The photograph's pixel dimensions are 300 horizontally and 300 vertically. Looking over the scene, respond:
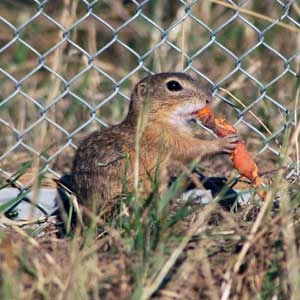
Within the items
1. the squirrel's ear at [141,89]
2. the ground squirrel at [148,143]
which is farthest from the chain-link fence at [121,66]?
the ground squirrel at [148,143]

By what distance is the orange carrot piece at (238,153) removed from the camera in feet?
18.2

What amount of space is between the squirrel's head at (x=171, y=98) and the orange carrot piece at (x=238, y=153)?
61 mm

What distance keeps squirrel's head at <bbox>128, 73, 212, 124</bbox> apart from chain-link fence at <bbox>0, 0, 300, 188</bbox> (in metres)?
0.18

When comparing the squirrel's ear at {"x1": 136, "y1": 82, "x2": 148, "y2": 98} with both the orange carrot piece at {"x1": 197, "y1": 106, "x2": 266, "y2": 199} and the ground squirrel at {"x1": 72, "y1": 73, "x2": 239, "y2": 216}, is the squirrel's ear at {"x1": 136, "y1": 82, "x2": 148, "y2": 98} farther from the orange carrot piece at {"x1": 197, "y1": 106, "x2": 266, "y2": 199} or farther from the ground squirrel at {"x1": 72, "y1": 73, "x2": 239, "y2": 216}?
the orange carrot piece at {"x1": 197, "y1": 106, "x2": 266, "y2": 199}

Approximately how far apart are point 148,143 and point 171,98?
0.30 meters

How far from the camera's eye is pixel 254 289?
4395 mm

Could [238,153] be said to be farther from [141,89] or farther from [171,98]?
[141,89]

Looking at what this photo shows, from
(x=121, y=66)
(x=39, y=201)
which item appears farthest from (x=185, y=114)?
(x=121, y=66)

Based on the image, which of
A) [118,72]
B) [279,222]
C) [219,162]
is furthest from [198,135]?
[279,222]

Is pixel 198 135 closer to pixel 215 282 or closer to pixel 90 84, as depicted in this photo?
pixel 90 84

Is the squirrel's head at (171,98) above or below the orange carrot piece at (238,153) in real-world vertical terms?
above

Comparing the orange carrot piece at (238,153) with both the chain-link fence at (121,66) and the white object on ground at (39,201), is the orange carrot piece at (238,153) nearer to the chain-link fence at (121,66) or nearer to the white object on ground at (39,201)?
the white object on ground at (39,201)

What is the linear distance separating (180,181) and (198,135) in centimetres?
193

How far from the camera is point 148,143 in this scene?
18.7ft
